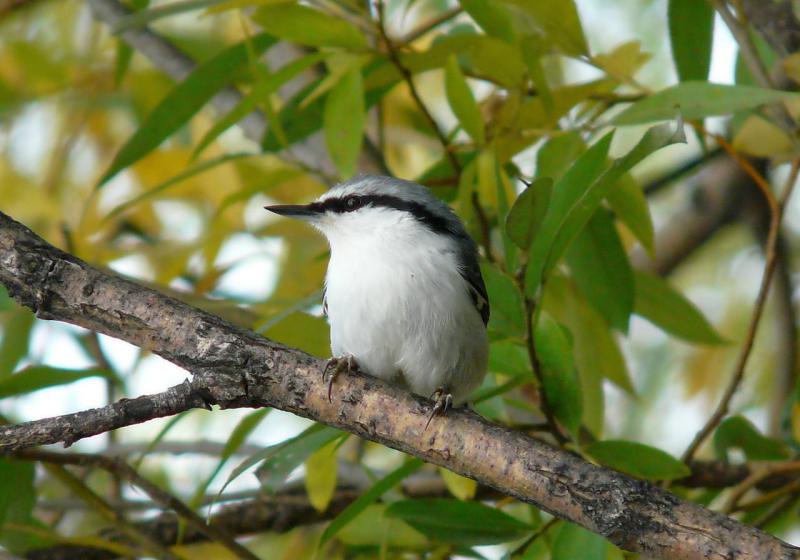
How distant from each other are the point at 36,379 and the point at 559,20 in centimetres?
161

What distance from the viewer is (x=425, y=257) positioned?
2580mm

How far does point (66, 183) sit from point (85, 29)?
908 mm

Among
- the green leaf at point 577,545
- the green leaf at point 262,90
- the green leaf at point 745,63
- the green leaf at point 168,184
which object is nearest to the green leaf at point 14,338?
the green leaf at point 168,184

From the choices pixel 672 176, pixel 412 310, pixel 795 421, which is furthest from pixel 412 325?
pixel 672 176

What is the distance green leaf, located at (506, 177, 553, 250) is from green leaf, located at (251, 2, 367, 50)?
2.97 ft

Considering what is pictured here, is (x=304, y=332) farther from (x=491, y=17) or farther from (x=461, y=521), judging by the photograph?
(x=491, y=17)

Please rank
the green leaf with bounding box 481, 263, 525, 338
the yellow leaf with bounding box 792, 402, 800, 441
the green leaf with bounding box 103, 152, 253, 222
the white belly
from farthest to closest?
the yellow leaf with bounding box 792, 402, 800, 441
the green leaf with bounding box 103, 152, 253, 222
the white belly
the green leaf with bounding box 481, 263, 525, 338

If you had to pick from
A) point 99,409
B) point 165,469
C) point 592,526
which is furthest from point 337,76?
point 165,469

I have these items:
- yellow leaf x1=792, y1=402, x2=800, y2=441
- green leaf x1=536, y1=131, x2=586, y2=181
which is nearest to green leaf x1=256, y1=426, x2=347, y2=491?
green leaf x1=536, y1=131, x2=586, y2=181

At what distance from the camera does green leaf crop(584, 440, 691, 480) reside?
2.15m

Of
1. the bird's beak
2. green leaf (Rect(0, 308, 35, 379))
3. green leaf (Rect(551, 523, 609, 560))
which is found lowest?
green leaf (Rect(551, 523, 609, 560))

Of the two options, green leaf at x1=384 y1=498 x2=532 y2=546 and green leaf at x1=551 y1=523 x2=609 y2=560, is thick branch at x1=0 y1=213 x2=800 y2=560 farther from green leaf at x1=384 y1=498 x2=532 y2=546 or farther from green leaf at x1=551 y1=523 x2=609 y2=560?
green leaf at x1=384 y1=498 x2=532 y2=546

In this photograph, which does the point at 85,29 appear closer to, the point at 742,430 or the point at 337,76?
the point at 337,76

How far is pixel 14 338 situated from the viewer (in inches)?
121
